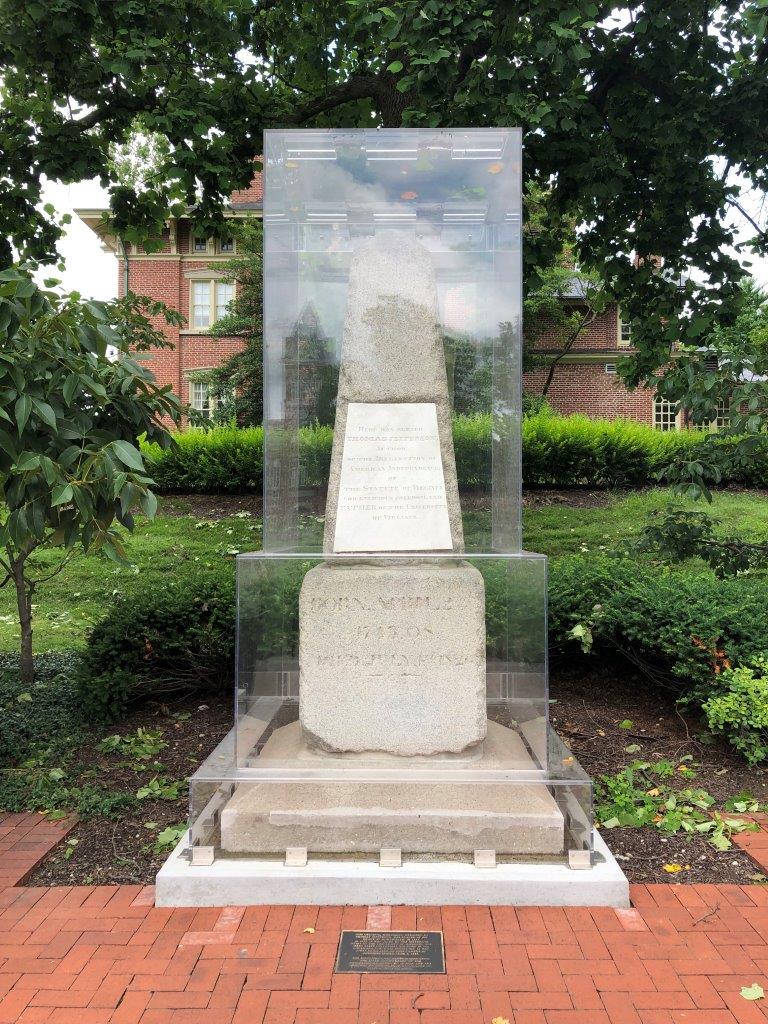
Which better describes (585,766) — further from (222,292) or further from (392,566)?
(222,292)

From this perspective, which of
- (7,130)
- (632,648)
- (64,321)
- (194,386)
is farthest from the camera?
(194,386)

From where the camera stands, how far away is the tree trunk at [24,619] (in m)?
5.30

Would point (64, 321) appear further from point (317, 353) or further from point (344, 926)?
point (344, 926)

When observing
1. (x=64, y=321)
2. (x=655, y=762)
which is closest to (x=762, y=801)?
(x=655, y=762)

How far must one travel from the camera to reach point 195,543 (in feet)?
36.2

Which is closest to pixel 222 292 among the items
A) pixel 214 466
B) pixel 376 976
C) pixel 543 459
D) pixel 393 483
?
pixel 214 466

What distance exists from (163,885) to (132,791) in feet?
4.17

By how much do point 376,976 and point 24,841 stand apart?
6.74ft

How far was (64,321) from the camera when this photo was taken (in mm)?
3225

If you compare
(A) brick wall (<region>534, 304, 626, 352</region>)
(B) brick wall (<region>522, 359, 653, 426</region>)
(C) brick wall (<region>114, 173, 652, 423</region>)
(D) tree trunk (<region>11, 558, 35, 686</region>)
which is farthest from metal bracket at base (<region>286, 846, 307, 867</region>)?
(A) brick wall (<region>534, 304, 626, 352</region>)

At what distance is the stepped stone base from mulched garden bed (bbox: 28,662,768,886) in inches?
19.3

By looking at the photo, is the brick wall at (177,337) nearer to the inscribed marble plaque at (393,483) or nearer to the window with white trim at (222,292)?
the window with white trim at (222,292)

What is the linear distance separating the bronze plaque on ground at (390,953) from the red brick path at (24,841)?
157 centimetres

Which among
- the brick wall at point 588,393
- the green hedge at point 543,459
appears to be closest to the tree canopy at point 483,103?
the green hedge at point 543,459
